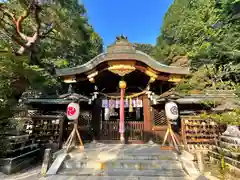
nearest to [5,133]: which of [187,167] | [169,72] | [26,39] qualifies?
[26,39]

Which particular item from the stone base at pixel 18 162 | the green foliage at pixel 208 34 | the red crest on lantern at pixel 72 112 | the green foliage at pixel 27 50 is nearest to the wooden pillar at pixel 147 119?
the red crest on lantern at pixel 72 112

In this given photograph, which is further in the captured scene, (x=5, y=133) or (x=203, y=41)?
(x=203, y=41)

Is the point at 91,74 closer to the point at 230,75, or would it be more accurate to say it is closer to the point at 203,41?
the point at 230,75

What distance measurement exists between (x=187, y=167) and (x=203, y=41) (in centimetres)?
1639

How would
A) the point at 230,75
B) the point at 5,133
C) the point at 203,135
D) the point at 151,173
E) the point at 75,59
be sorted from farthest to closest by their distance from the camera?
the point at 75,59, the point at 230,75, the point at 203,135, the point at 5,133, the point at 151,173

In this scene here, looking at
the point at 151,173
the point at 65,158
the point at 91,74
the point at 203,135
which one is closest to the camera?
the point at 151,173

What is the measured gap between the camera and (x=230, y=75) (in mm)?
14180

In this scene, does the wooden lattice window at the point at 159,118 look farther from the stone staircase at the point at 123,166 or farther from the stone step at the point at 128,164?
the stone step at the point at 128,164

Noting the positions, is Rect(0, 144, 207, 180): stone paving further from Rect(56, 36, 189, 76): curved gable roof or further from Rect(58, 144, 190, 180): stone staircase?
Rect(56, 36, 189, 76): curved gable roof

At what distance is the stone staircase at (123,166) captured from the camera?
4.19 meters

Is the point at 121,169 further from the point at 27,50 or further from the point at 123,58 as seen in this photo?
the point at 27,50

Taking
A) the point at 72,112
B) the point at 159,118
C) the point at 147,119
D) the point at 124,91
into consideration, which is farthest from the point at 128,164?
the point at 124,91

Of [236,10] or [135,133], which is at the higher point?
[236,10]

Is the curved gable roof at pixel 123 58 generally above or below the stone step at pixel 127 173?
above
